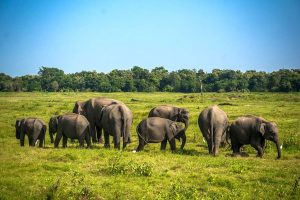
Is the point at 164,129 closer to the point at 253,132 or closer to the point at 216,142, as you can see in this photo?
the point at 216,142

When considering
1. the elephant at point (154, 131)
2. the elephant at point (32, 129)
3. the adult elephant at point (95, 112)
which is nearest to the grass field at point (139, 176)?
the elephant at point (154, 131)

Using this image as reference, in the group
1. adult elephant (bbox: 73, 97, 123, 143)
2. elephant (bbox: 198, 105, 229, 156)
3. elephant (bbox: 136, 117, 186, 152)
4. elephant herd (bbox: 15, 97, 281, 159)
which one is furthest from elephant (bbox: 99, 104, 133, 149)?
elephant (bbox: 198, 105, 229, 156)

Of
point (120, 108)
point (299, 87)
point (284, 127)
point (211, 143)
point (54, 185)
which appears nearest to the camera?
point (54, 185)

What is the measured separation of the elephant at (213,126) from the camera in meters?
18.8

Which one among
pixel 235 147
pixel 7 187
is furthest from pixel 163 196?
pixel 235 147

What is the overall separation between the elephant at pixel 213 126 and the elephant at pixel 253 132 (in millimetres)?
723

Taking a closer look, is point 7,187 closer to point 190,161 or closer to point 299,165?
point 190,161

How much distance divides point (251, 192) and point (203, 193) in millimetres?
1546

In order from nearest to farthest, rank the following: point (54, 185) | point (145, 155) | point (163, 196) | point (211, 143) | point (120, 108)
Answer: point (163, 196) < point (54, 185) < point (145, 155) < point (211, 143) < point (120, 108)

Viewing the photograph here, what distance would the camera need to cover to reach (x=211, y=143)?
18.8 meters

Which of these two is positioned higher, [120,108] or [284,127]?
[120,108]

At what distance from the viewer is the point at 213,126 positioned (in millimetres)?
19000

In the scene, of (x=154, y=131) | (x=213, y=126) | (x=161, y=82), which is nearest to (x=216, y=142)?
(x=213, y=126)

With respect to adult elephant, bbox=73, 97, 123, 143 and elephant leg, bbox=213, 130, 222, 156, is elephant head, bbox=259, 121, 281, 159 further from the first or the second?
adult elephant, bbox=73, 97, 123, 143
